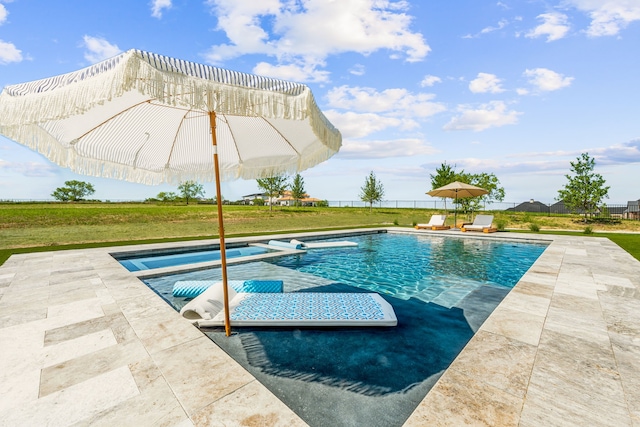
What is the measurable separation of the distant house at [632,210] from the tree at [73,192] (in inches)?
4618

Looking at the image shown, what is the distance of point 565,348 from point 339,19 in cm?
745

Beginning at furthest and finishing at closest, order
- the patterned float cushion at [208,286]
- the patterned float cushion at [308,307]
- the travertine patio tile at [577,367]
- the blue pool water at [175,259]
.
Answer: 1. the blue pool water at [175,259]
2. the patterned float cushion at [208,286]
3. the patterned float cushion at [308,307]
4. the travertine patio tile at [577,367]

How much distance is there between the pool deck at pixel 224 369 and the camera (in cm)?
196

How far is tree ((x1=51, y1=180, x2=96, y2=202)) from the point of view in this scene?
276 feet

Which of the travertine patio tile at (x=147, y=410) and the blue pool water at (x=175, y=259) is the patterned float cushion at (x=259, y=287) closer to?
the travertine patio tile at (x=147, y=410)

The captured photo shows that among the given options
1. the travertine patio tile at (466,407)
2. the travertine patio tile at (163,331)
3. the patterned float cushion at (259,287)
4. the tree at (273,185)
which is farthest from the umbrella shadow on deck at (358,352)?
the tree at (273,185)

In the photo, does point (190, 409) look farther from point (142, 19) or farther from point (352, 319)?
point (142, 19)

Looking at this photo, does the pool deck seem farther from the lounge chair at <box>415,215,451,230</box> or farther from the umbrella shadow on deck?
the lounge chair at <box>415,215,451,230</box>

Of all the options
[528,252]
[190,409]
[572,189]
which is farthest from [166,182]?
[572,189]

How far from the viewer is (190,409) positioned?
2002mm

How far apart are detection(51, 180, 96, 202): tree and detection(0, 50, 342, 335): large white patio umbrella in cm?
10561

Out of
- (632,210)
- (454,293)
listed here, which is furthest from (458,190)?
(632,210)

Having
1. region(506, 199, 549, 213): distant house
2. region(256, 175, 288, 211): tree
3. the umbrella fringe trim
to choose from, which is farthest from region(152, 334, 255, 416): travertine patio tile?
region(506, 199, 549, 213): distant house

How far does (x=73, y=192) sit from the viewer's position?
86.6m
